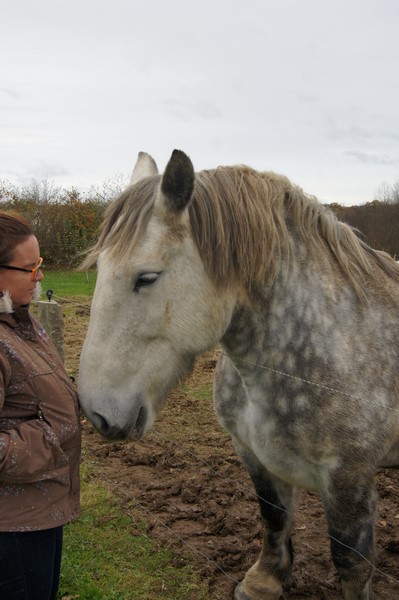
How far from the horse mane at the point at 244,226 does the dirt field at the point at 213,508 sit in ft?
2.20

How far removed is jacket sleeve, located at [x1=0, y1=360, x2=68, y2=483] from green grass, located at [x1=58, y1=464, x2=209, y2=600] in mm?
1699

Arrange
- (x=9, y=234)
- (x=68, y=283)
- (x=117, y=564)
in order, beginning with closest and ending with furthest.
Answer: (x=9, y=234) → (x=117, y=564) → (x=68, y=283)

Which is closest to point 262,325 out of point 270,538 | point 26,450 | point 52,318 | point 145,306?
point 145,306

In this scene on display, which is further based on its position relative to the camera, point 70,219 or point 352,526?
point 70,219

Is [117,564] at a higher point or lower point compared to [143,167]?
lower

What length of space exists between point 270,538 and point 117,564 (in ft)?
3.37

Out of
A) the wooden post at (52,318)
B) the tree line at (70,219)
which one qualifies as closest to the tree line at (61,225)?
the tree line at (70,219)

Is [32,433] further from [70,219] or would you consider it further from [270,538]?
[70,219]

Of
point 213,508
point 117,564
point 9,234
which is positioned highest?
point 9,234

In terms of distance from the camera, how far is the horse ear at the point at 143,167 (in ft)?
8.62

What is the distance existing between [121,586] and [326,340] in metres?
2.06

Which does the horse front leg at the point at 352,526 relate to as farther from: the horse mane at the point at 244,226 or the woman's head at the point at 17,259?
the woman's head at the point at 17,259

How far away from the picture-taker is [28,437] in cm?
184

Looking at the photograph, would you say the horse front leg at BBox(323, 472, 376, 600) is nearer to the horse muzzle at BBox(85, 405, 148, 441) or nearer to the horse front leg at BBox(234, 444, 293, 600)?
the horse front leg at BBox(234, 444, 293, 600)
